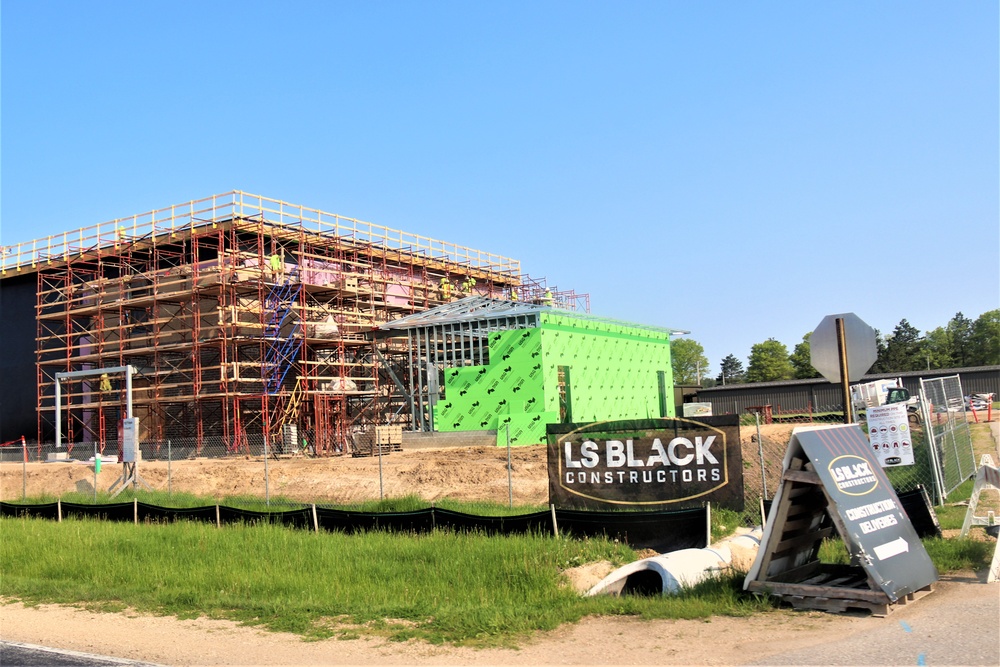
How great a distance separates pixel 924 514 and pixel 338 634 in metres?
8.00

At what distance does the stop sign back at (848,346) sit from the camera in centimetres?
1088

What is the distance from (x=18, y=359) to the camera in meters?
48.0

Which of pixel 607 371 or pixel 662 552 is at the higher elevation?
pixel 607 371

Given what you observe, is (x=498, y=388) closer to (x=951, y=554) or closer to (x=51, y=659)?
(x=951, y=554)

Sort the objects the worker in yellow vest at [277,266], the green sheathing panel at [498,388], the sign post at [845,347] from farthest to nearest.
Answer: the worker in yellow vest at [277,266] < the green sheathing panel at [498,388] < the sign post at [845,347]

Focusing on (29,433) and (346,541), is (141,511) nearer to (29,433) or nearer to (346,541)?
(346,541)

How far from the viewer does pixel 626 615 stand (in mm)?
9477

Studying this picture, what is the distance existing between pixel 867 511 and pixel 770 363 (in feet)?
329

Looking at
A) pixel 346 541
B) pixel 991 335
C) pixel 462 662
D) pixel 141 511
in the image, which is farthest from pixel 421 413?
pixel 991 335

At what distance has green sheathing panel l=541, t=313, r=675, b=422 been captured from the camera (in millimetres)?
36469

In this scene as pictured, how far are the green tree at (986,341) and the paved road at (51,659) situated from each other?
101 metres

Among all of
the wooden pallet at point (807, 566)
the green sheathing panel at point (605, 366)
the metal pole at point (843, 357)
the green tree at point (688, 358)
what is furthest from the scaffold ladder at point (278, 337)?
the green tree at point (688, 358)

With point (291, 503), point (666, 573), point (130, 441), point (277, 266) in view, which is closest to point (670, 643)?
point (666, 573)

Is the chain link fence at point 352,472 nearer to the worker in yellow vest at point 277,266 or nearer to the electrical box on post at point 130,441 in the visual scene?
the electrical box on post at point 130,441
